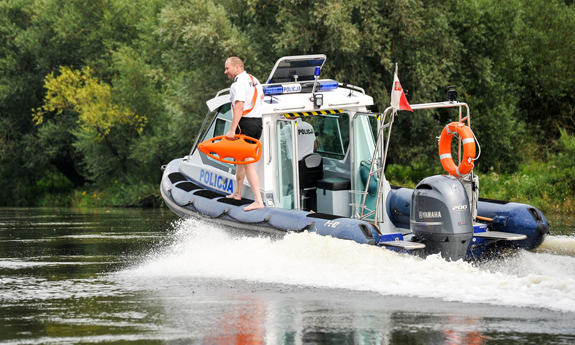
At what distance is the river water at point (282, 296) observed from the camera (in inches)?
211

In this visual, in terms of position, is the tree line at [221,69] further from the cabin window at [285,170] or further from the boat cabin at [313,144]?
the cabin window at [285,170]

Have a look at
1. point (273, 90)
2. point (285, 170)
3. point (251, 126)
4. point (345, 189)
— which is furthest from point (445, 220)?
point (273, 90)

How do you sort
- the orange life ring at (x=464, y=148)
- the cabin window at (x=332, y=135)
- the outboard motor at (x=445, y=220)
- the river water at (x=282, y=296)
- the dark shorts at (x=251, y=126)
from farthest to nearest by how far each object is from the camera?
1. the cabin window at (x=332, y=135)
2. the dark shorts at (x=251, y=126)
3. the orange life ring at (x=464, y=148)
4. the outboard motor at (x=445, y=220)
5. the river water at (x=282, y=296)

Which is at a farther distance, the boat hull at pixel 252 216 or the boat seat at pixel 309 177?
the boat seat at pixel 309 177

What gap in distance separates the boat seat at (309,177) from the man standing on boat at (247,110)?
2.57 ft

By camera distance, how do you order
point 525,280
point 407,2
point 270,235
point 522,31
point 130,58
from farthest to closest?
point 130,58 → point 522,31 → point 407,2 → point 270,235 → point 525,280

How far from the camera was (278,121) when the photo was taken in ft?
30.8

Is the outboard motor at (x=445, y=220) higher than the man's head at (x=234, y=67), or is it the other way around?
the man's head at (x=234, y=67)

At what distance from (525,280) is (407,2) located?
16258 mm

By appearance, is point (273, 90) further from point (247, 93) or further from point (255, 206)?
point (255, 206)

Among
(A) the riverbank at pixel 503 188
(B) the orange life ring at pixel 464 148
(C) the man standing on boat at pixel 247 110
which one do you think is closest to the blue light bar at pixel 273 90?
(C) the man standing on boat at pixel 247 110

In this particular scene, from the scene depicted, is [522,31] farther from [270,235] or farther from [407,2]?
[270,235]

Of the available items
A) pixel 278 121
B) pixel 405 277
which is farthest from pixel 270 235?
pixel 405 277

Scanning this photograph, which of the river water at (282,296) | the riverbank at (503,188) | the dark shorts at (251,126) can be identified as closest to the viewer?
the river water at (282,296)
